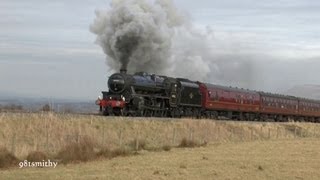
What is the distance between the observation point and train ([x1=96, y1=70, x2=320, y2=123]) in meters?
34.2

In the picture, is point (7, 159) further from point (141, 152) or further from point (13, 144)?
point (141, 152)

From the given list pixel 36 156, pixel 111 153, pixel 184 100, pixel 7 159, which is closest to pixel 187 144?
pixel 111 153

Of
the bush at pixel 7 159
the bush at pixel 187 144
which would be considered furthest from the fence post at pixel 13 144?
the bush at pixel 187 144

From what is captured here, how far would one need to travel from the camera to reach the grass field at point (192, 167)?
16703 mm

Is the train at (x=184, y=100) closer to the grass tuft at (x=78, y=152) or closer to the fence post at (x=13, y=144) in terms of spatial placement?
the grass tuft at (x=78, y=152)

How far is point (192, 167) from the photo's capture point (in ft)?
63.8

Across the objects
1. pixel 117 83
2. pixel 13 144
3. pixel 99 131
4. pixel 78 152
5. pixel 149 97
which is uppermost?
pixel 117 83

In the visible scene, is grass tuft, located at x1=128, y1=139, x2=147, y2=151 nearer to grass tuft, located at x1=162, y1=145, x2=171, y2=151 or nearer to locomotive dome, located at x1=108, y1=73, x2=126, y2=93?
grass tuft, located at x1=162, y1=145, x2=171, y2=151

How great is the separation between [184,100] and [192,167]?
21.7 meters

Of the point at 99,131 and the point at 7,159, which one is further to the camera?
the point at 99,131

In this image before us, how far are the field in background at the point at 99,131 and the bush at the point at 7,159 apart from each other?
0.69 metres

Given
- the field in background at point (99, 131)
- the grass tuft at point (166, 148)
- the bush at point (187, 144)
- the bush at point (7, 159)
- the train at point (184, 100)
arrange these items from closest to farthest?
the bush at point (7, 159) → the field in background at point (99, 131) → the grass tuft at point (166, 148) → the bush at point (187, 144) → the train at point (184, 100)

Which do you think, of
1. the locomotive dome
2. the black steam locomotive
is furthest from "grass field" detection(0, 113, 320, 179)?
the locomotive dome

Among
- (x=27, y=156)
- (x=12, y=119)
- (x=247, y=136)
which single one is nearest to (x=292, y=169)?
(x=27, y=156)
